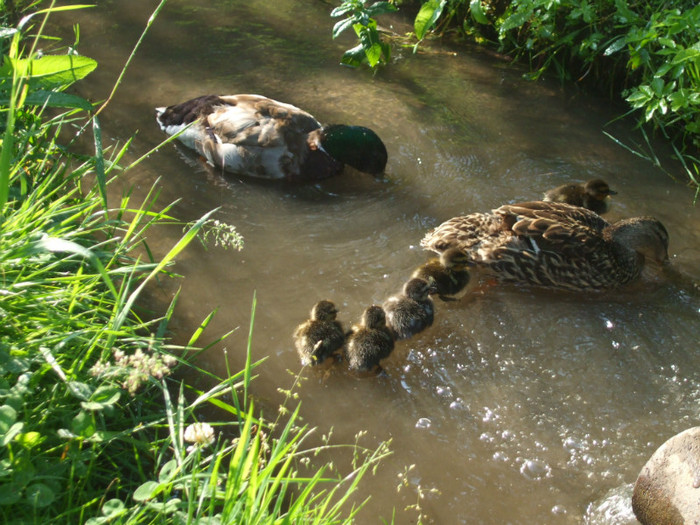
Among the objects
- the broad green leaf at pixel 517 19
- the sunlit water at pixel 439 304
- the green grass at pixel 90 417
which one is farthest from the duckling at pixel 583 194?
the green grass at pixel 90 417

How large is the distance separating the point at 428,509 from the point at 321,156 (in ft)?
9.44

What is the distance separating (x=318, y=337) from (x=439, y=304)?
93 centimetres

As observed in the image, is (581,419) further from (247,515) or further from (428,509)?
(247,515)

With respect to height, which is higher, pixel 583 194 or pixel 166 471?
pixel 583 194

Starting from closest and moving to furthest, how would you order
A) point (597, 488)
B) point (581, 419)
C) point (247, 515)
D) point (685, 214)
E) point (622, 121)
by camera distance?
1. point (247, 515)
2. point (597, 488)
3. point (581, 419)
4. point (685, 214)
5. point (622, 121)

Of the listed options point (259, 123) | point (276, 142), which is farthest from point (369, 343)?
point (259, 123)

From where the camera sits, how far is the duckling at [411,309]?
3639 mm

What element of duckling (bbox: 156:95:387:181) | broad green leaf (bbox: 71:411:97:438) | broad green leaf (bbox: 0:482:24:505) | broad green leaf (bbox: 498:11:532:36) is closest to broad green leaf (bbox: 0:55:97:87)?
broad green leaf (bbox: 71:411:97:438)

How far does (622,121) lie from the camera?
18.7ft

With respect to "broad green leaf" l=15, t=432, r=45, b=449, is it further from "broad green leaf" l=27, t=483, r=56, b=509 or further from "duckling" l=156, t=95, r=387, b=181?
"duckling" l=156, t=95, r=387, b=181

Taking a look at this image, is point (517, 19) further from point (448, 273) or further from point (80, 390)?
point (80, 390)

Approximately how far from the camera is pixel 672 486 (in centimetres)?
262

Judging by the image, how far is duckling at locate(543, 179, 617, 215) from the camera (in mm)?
4633

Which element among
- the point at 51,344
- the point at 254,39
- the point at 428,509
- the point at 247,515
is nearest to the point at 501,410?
the point at 428,509
